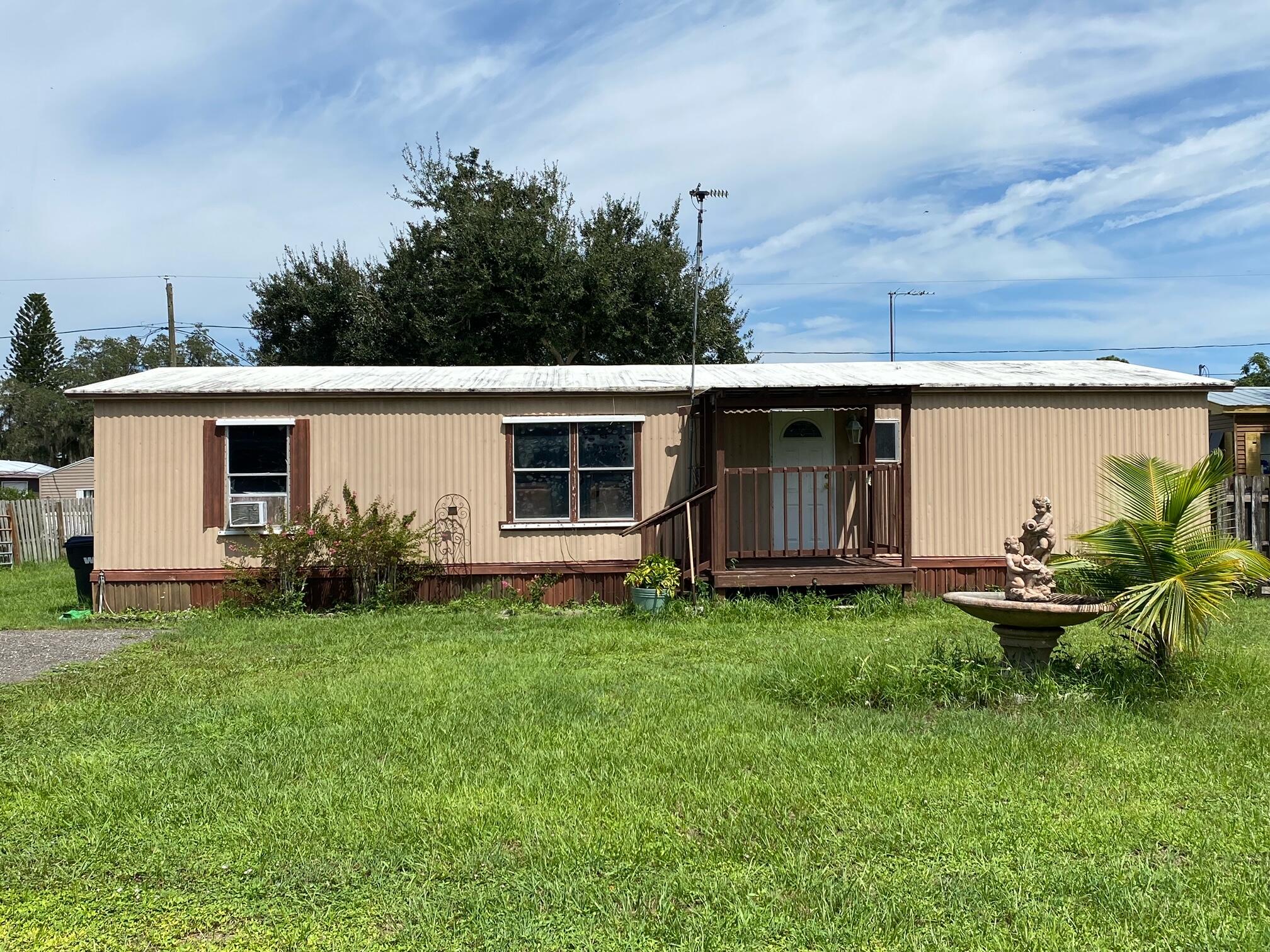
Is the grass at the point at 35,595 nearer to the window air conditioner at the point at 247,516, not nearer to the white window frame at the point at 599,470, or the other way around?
the window air conditioner at the point at 247,516

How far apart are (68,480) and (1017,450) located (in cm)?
3100

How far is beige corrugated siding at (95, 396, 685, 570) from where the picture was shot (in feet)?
34.1

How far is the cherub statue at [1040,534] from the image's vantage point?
588 centimetres

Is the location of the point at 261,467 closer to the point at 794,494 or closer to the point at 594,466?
the point at 594,466

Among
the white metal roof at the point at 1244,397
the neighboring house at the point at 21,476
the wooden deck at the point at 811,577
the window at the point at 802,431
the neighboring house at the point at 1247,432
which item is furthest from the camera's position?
the neighboring house at the point at 21,476

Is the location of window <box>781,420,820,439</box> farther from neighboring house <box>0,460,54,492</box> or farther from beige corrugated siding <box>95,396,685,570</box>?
neighboring house <box>0,460,54,492</box>

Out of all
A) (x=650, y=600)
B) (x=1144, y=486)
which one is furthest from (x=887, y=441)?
(x=1144, y=486)

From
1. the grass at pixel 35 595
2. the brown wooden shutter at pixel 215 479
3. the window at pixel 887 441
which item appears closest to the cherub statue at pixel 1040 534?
the window at pixel 887 441

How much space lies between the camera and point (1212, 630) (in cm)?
820

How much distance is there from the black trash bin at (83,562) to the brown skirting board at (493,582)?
0.26 m

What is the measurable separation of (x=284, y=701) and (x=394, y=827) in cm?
239

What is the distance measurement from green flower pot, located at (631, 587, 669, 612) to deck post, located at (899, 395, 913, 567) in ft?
8.36

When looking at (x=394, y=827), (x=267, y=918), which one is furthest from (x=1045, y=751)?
(x=267, y=918)

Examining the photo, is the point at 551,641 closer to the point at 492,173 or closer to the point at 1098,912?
the point at 1098,912
